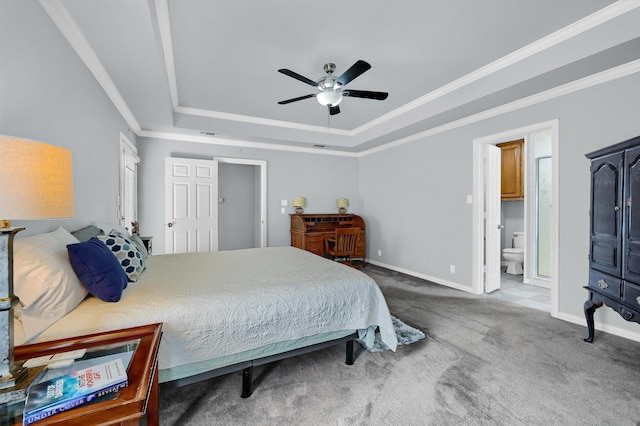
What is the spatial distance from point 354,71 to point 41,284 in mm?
2356

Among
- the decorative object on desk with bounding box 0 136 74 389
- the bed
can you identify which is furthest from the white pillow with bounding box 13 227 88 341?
the decorative object on desk with bounding box 0 136 74 389

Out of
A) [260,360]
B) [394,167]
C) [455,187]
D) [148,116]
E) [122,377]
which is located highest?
[148,116]

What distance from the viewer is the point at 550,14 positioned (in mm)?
2102

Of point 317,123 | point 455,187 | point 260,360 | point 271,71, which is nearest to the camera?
point 260,360

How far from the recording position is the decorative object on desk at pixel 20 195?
79 centimetres

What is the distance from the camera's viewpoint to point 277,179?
5281 mm

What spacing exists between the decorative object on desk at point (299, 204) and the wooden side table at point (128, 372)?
4090 millimetres

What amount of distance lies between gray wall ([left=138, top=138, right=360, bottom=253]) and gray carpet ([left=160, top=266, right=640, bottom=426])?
10.9 ft

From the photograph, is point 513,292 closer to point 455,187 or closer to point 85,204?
point 455,187

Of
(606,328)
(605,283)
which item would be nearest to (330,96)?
(605,283)

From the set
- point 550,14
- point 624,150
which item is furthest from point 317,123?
point 624,150

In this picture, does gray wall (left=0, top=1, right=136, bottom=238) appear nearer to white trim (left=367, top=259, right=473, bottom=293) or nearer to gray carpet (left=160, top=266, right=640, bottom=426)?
gray carpet (left=160, top=266, right=640, bottom=426)

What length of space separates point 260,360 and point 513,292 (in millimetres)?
3608

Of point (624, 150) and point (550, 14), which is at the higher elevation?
point (550, 14)
